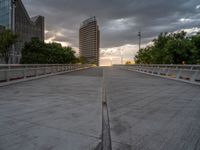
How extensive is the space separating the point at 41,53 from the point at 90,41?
117m

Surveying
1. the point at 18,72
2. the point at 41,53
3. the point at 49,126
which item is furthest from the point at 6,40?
the point at 49,126

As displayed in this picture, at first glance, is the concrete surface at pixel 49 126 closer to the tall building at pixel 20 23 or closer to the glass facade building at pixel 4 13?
the tall building at pixel 20 23

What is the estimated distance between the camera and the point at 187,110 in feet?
15.6

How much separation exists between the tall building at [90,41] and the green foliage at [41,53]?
354 ft

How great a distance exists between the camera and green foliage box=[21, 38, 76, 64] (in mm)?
31109

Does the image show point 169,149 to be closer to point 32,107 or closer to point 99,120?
point 99,120

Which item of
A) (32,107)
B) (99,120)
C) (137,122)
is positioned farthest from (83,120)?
(32,107)

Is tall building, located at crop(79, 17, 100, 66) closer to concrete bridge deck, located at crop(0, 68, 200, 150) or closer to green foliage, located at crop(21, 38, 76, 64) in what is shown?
green foliage, located at crop(21, 38, 76, 64)

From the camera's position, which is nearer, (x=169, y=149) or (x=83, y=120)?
(x=169, y=149)

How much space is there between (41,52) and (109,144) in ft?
108

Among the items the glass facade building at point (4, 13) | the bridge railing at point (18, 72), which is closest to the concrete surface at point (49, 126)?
the bridge railing at point (18, 72)

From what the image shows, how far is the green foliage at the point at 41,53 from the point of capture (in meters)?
31.1

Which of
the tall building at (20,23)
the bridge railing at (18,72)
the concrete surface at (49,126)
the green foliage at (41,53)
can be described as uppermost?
the tall building at (20,23)

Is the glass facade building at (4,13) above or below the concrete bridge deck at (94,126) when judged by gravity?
above
